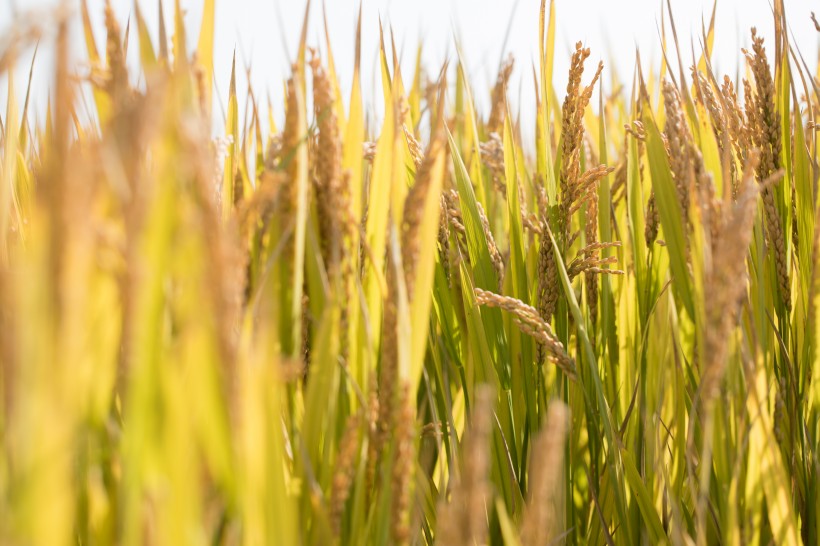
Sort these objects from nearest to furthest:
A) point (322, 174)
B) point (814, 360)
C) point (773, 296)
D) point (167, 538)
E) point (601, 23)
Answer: point (167, 538)
point (322, 174)
point (814, 360)
point (773, 296)
point (601, 23)

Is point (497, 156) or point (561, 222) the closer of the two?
point (561, 222)

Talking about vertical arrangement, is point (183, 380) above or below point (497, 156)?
below

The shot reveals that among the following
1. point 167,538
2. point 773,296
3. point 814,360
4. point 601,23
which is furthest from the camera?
point 601,23

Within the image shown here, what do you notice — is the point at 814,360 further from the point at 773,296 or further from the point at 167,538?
the point at 167,538

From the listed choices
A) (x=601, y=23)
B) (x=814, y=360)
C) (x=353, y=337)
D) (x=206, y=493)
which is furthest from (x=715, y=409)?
(x=601, y=23)

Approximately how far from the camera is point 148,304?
1.20 feet

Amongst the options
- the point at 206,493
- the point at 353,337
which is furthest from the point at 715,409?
the point at 206,493

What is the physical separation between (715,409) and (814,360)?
0.22m

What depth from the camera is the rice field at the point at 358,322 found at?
0.35m

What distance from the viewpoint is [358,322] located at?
2.05 feet

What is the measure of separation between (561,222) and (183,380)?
2.36 feet

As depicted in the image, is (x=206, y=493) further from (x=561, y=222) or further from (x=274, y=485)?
(x=561, y=222)

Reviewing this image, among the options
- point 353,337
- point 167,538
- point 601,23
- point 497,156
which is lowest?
point 167,538

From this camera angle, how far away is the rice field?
1.14 feet
